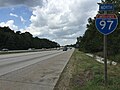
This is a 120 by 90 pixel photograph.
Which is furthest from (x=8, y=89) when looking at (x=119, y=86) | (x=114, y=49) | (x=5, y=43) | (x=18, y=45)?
(x=18, y=45)

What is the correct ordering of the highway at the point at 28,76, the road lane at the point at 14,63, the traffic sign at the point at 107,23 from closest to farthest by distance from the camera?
the traffic sign at the point at 107,23, the highway at the point at 28,76, the road lane at the point at 14,63

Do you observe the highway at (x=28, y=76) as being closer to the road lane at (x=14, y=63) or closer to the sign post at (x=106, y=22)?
the road lane at (x=14, y=63)

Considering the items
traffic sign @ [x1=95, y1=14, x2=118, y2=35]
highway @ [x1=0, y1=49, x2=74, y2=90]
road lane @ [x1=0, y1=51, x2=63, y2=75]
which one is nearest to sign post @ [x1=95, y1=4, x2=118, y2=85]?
traffic sign @ [x1=95, y1=14, x2=118, y2=35]

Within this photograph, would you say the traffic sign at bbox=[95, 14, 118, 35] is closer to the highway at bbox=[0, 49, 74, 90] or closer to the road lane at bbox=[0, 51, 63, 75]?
the highway at bbox=[0, 49, 74, 90]

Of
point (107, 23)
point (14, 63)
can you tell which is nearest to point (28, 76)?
point (107, 23)

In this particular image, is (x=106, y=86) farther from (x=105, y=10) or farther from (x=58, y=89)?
(x=105, y=10)

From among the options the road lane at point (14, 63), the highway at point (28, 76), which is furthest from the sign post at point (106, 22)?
the road lane at point (14, 63)

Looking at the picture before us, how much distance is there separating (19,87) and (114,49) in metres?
39.6


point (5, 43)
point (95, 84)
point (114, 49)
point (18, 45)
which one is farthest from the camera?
point (18, 45)

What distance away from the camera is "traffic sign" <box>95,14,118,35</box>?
12.1 m

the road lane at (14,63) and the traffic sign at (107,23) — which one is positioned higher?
the traffic sign at (107,23)

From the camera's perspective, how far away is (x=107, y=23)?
476 inches

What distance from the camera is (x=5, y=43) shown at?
114 meters

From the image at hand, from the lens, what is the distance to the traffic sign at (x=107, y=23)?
12055mm
